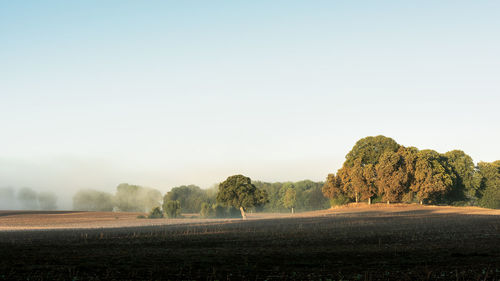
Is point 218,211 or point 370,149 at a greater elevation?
point 370,149

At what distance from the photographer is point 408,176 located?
342 feet

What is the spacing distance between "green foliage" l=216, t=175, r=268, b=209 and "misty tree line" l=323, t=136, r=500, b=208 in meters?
20.0

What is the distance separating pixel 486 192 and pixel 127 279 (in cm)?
11937

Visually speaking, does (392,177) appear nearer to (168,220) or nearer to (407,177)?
(407,177)

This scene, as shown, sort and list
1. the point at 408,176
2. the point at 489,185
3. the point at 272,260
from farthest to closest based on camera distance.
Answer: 1. the point at 489,185
2. the point at 408,176
3. the point at 272,260

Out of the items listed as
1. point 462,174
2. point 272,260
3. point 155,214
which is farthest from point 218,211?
point 272,260

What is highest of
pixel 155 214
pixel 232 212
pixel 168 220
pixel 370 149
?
pixel 370 149

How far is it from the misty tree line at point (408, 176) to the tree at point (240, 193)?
65.7 ft

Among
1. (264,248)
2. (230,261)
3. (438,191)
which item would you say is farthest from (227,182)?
(230,261)

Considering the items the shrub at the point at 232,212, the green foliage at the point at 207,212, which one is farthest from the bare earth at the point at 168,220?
the shrub at the point at 232,212

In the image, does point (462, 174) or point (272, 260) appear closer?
point (272, 260)

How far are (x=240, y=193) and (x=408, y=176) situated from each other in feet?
129

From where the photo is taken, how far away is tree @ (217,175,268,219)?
107125 millimetres

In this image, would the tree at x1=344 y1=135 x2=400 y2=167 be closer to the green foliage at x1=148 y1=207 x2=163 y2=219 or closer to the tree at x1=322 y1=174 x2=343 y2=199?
the tree at x1=322 y1=174 x2=343 y2=199
